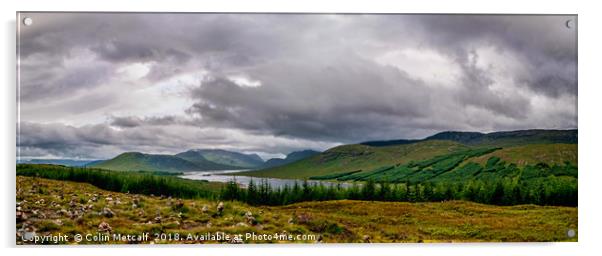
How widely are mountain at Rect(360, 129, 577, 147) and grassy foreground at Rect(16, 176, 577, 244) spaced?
3.32 ft

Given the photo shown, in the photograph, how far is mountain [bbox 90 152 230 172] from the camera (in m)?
8.77

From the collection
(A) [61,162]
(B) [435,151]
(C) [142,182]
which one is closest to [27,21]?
(A) [61,162]

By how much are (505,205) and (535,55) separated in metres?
2.44

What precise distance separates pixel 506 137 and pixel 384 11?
2.81m

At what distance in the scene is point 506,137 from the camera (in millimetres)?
8930

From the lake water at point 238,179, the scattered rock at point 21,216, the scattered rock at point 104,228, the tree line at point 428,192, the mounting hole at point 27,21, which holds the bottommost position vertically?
the scattered rock at point 104,228

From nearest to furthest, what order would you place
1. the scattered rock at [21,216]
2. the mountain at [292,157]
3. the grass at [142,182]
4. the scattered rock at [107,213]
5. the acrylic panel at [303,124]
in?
the scattered rock at [21,216]
the scattered rock at [107,213]
the acrylic panel at [303,124]
the grass at [142,182]
the mountain at [292,157]

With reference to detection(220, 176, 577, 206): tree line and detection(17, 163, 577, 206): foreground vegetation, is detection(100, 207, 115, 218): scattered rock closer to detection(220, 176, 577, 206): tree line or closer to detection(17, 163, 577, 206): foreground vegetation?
detection(17, 163, 577, 206): foreground vegetation

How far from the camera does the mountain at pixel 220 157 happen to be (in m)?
8.90

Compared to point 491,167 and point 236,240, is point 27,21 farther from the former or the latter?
point 491,167

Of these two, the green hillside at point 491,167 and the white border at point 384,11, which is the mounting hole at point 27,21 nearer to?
the white border at point 384,11

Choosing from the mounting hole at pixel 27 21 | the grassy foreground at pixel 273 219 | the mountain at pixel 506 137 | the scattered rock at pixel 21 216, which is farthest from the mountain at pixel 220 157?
the mounting hole at pixel 27 21

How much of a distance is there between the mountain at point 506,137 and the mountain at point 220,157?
197 cm

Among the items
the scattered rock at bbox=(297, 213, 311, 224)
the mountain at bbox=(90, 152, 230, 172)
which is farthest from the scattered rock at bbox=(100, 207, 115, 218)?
the scattered rock at bbox=(297, 213, 311, 224)
